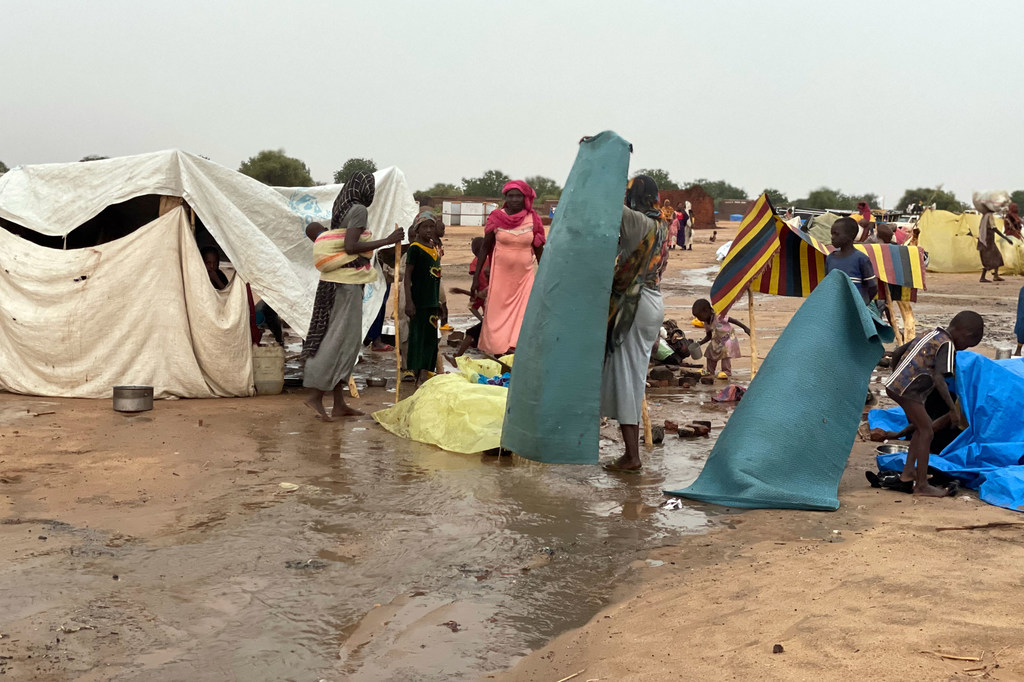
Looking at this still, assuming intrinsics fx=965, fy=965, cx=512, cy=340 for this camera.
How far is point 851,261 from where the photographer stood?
25.2 ft

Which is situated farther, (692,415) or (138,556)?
(692,415)

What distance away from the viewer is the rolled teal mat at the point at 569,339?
5.34m

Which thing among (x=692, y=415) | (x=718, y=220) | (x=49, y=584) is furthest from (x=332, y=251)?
Answer: (x=718, y=220)

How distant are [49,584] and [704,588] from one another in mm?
2750

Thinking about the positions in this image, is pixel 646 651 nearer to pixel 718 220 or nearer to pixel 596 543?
pixel 596 543

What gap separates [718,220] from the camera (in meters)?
44.8

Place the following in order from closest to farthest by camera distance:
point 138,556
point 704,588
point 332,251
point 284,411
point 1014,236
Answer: point 704,588 < point 138,556 < point 332,251 < point 284,411 < point 1014,236

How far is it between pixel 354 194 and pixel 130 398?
2418mm

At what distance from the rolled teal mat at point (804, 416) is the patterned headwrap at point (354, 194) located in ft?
11.8

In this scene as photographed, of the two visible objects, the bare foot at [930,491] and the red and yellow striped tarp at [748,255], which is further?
the red and yellow striped tarp at [748,255]

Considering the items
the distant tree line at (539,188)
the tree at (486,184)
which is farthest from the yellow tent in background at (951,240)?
the tree at (486,184)

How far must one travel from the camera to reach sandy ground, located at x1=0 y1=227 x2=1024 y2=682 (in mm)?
3336

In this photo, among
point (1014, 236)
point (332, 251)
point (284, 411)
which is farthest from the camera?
point (1014, 236)

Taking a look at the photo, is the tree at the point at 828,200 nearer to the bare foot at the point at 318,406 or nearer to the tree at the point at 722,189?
the tree at the point at 722,189
